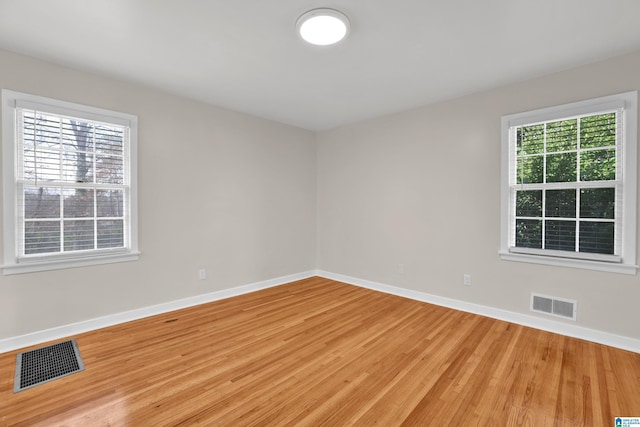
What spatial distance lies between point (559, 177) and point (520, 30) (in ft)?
5.09

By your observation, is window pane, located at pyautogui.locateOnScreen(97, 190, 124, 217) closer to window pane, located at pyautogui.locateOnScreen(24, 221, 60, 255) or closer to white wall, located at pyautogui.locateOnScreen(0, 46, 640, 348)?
white wall, located at pyautogui.locateOnScreen(0, 46, 640, 348)

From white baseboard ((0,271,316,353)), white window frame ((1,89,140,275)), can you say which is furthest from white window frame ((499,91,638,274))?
white window frame ((1,89,140,275))

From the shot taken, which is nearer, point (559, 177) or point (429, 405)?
point (429, 405)

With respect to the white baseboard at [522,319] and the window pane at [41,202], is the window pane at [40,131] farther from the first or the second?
the white baseboard at [522,319]

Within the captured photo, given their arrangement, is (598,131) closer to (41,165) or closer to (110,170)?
(110,170)

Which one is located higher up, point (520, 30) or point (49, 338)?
point (520, 30)

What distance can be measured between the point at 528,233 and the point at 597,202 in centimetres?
63

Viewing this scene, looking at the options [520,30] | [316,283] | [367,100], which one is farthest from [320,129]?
[520,30]

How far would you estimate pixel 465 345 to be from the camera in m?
2.67

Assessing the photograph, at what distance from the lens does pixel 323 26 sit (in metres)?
2.18

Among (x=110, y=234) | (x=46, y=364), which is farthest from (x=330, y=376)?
(x=110, y=234)

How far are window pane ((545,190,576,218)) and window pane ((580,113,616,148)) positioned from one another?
483 mm

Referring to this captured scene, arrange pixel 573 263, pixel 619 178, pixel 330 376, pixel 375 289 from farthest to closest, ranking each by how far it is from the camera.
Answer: pixel 375 289 → pixel 573 263 → pixel 619 178 → pixel 330 376

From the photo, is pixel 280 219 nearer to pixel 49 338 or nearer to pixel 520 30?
pixel 49 338
